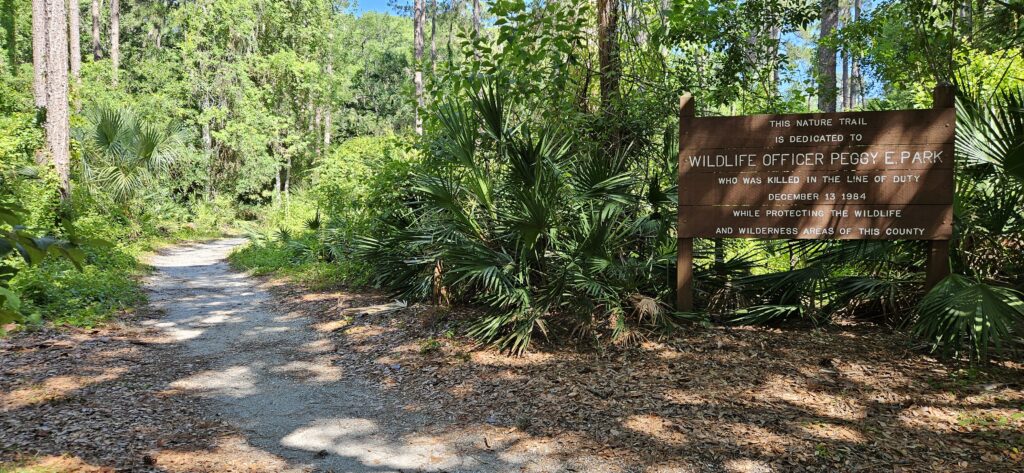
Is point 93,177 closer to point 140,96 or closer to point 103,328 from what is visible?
point 140,96

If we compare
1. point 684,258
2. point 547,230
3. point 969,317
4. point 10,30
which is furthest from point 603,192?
point 10,30

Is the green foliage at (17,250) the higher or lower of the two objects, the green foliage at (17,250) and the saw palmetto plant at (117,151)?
the lower

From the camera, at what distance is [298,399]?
553cm

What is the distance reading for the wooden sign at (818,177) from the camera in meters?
5.84

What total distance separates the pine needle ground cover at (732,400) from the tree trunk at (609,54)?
2.85 meters

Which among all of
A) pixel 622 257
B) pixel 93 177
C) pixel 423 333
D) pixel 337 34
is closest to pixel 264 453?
pixel 423 333

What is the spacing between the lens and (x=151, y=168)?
20547mm

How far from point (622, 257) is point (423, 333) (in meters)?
2.40

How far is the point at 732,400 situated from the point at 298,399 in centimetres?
347

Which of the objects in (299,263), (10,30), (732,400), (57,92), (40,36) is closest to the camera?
(732,400)

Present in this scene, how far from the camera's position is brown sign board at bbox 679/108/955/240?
584cm

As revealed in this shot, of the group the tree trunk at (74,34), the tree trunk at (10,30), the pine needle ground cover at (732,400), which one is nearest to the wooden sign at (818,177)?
the pine needle ground cover at (732,400)

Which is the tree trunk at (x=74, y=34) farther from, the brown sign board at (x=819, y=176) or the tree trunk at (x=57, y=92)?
the brown sign board at (x=819, y=176)

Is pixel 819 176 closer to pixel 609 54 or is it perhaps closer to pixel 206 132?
pixel 609 54
